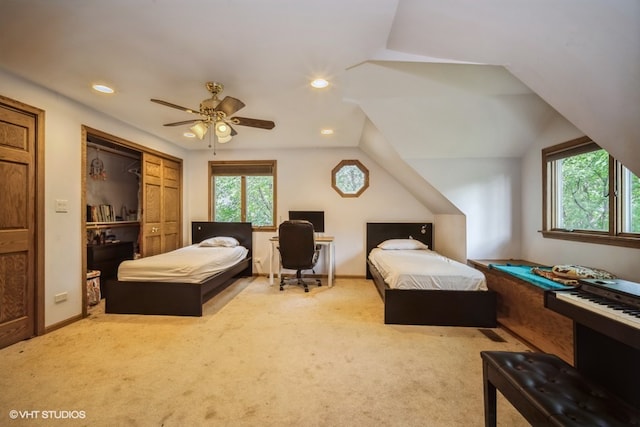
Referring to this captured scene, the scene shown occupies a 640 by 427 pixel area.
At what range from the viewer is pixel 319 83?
2273 millimetres

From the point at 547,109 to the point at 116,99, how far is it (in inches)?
171

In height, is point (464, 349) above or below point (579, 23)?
below

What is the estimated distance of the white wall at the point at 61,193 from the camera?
2.45 metres

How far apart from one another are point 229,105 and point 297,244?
2110 mm

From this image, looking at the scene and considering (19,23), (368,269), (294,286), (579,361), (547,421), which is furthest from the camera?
(368,269)

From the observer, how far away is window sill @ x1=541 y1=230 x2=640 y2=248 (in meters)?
1.96

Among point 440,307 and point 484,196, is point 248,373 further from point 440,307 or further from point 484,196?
point 484,196

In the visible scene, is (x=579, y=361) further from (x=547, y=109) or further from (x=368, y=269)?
(x=368, y=269)

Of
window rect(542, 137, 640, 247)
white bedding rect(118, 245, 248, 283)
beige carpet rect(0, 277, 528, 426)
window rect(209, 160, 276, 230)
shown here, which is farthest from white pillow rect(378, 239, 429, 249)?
white bedding rect(118, 245, 248, 283)

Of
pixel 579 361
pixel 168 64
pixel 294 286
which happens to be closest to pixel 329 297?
pixel 294 286

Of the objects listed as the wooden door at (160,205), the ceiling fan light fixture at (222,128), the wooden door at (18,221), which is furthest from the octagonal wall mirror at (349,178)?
the wooden door at (18,221)

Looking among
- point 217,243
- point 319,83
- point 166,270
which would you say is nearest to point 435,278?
point 319,83

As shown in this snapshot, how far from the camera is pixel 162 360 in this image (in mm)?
2002

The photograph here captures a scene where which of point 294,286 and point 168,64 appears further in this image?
point 294,286
